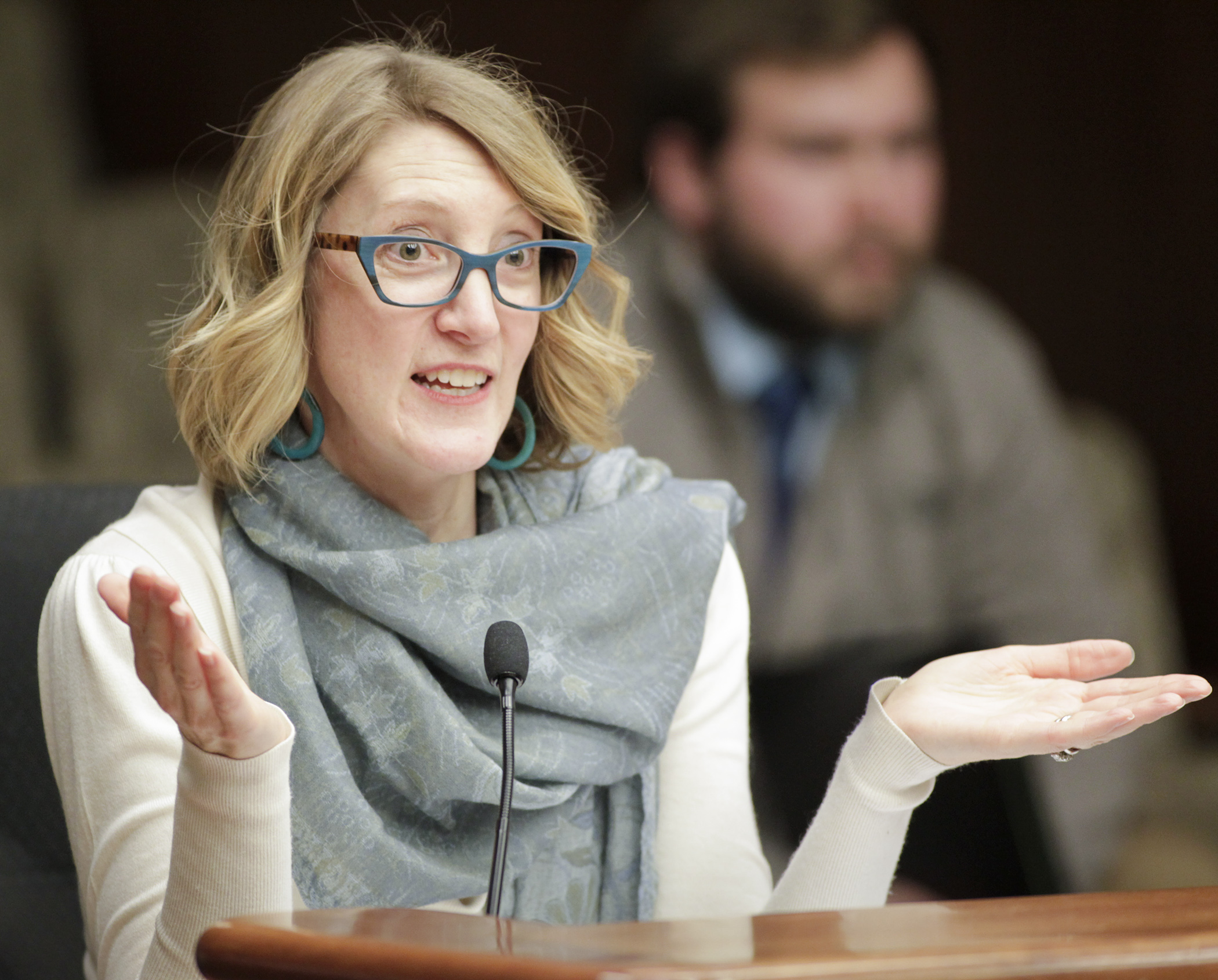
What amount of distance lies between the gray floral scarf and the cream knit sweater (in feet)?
0.13

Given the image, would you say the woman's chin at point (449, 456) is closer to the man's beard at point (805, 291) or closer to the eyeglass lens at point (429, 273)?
the eyeglass lens at point (429, 273)

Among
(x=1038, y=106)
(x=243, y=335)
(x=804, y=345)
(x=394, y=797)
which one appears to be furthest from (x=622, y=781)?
(x=1038, y=106)

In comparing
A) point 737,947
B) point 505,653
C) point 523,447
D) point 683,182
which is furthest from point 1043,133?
point 737,947

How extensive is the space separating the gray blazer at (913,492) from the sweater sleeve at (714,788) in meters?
1.58

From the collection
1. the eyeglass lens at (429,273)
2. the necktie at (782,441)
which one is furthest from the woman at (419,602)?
the necktie at (782,441)

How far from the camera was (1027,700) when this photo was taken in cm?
95

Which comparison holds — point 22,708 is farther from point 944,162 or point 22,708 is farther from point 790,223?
point 944,162

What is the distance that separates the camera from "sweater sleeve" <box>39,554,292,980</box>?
83cm

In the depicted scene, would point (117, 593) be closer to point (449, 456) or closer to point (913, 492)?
point (449, 456)

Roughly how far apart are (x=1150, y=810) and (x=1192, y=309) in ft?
4.35

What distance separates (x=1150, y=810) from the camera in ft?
10.2

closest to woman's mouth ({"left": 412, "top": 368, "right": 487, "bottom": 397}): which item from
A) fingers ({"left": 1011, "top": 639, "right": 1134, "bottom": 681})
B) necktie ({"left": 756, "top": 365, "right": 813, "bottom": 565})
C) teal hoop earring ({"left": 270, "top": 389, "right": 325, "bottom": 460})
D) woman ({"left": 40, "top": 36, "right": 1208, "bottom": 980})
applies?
woman ({"left": 40, "top": 36, "right": 1208, "bottom": 980})

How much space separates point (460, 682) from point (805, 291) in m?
2.27

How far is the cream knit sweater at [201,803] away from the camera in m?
0.83
